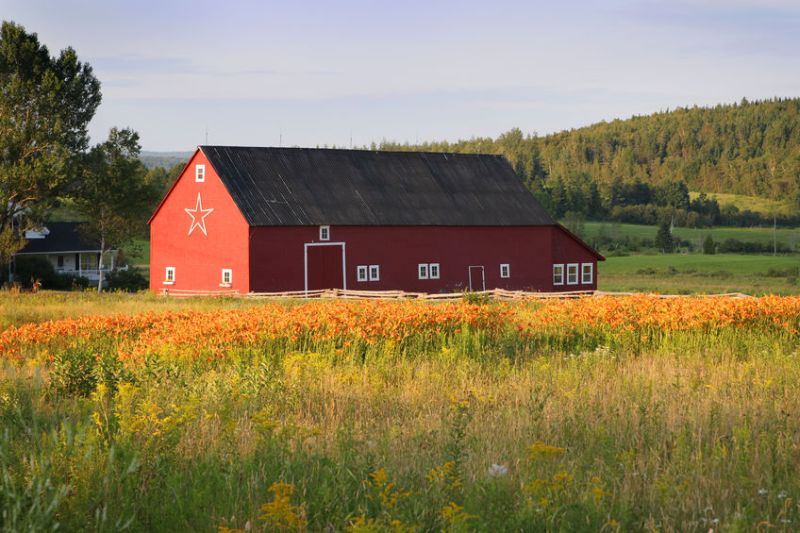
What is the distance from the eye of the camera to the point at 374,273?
4312 centimetres

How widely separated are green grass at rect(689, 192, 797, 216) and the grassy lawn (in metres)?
68.7

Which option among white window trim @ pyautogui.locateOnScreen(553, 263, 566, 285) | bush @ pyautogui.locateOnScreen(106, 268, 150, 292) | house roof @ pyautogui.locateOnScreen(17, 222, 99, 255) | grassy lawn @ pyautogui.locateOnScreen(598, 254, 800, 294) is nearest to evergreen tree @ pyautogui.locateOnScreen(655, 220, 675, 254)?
grassy lawn @ pyautogui.locateOnScreen(598, 254, 800, 294)

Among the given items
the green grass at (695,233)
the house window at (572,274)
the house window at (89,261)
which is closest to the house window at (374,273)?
the house window at (572,274)

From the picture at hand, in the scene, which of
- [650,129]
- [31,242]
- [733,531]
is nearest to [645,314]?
[733,531]

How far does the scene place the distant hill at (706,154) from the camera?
18062 cm

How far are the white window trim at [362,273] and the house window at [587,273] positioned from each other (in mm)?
12934

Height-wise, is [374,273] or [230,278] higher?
[374,273]

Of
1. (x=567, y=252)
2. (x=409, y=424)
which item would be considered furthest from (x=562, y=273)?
(x=409, y=424)

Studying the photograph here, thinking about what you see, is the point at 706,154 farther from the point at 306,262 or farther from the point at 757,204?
the point at 306,262

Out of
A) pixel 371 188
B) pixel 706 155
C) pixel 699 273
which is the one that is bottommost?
pixel 699 273

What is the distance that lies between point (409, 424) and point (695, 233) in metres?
126

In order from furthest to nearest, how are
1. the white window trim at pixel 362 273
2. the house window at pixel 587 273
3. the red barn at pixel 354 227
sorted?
the house window at pixel 587 273 < the white window trim at pixel 362 273 < the red barn at pixel 354 227

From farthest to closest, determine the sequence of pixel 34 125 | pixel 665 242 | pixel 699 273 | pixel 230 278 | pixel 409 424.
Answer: pixel 665 242 < pixel 699 273 < pixel 34 125 < pixel 230 278 < pixel 409 424

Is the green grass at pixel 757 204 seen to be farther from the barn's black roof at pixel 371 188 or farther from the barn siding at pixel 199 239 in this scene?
the barn siding at pixel 199 239
